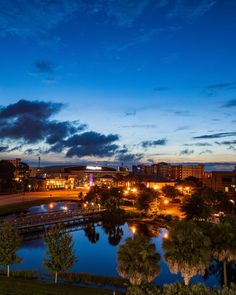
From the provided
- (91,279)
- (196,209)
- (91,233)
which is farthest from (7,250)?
(196,209)

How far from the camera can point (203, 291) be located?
1841 centimetres

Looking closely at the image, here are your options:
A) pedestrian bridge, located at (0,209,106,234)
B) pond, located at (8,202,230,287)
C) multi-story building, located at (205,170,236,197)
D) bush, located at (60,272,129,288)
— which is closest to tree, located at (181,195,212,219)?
pond, located at (8,202,230,287)

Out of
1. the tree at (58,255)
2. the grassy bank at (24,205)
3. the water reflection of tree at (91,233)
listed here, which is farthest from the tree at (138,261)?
the grassy bank at (24,205)

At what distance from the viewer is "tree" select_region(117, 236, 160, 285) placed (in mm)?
27562

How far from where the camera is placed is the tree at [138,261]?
27.6 metres

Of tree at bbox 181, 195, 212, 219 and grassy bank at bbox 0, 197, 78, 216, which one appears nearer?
tree at bbox 181, 195, 212, 219

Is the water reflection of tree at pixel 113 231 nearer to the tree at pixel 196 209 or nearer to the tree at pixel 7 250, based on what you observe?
the tree at pixel 196 209

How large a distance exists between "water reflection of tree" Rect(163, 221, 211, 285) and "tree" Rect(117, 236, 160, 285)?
2.47m

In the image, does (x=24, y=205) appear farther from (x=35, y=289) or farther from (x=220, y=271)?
(x=35, y=289)

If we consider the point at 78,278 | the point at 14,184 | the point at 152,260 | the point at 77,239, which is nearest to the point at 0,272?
the point at 78,278

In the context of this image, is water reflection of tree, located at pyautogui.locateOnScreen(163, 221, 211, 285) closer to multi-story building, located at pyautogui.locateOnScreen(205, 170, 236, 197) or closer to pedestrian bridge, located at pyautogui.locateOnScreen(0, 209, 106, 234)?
pedestrian bridge, located at pyautogui.locateOnScreen(0, 209, 106, 234)

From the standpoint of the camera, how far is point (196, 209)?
67250 millimetres

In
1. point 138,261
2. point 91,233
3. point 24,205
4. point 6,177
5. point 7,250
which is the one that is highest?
point 6,177

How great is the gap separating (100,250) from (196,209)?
2197 cm
